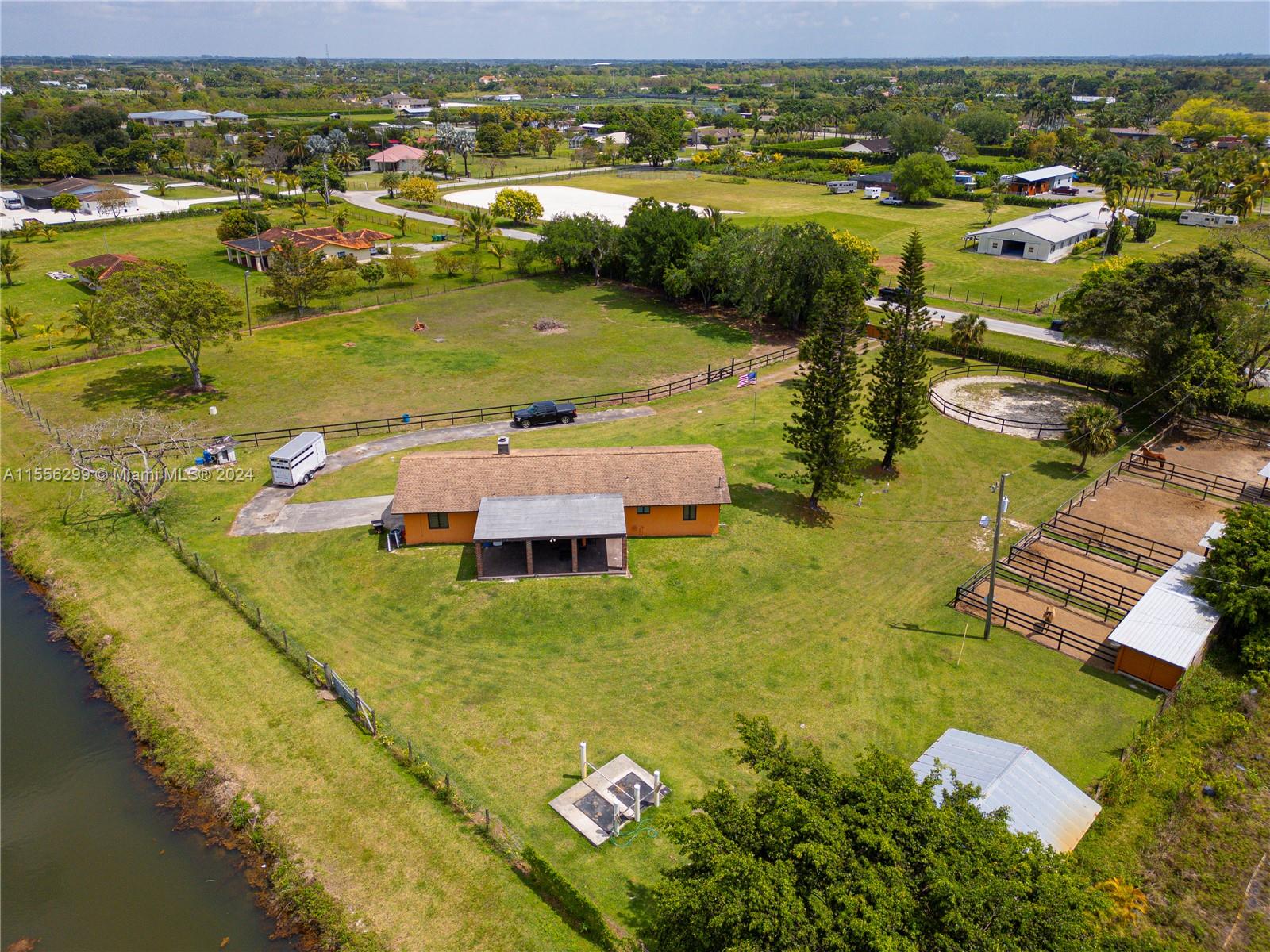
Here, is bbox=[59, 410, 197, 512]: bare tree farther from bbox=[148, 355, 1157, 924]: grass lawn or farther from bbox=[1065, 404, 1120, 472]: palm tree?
bbox=[1065, 404, 1120, 472]: palm tree

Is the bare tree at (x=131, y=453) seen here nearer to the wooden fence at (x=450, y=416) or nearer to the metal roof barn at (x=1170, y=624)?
the wooden fence at (x=450, y=416)

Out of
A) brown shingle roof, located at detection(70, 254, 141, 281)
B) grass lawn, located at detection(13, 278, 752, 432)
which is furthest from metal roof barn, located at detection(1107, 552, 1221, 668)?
brown shingle roof, located at detection(70, 254, 141, 281)

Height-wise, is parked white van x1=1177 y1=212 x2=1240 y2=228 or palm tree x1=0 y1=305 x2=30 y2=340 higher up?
parked white van x1=1177 y1=212 x2=1240 y2=228

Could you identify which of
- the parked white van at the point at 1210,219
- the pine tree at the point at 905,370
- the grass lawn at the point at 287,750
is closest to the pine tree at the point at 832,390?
the pine tree at the point at 905,370

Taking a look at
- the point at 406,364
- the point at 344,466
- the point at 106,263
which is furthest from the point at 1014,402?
the point at 106,263

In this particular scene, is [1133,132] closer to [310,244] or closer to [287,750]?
[310,244]

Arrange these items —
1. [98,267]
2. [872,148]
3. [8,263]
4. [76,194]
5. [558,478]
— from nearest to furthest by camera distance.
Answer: [558,478]
[98,267]
[8,263]
[76,194]
[872,148]

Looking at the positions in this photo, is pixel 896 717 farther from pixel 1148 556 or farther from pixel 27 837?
pixel 27 837
